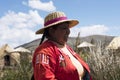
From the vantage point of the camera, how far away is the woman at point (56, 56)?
173 inches

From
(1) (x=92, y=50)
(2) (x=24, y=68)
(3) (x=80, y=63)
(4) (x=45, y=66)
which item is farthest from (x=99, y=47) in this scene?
(4) (x=45, y=66)

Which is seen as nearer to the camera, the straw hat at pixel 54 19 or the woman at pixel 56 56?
the woman at pixel 56 56

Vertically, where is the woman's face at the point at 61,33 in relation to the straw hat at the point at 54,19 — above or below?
below

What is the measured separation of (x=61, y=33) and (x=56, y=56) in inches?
10.8

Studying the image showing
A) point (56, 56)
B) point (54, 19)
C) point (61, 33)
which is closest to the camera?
point (56, 56)

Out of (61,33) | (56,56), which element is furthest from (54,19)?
(56,56)

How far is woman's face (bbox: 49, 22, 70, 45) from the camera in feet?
15.2

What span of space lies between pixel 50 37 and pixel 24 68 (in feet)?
15.4

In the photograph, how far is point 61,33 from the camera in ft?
15.2

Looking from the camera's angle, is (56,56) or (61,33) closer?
(56,56)

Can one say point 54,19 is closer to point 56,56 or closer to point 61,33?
point 61,33

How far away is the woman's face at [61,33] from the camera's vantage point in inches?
182

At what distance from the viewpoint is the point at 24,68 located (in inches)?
367

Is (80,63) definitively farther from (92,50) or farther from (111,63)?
(92,50)
